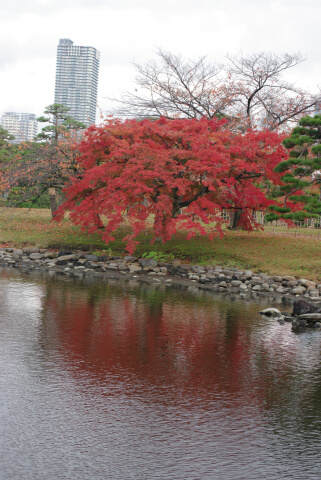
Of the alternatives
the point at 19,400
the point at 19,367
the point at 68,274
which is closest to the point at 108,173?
the point at 68,274

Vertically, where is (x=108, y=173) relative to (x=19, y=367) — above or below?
above

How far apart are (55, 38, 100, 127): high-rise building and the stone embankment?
163m

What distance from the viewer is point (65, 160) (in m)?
30.1

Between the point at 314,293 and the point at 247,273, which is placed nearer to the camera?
the point at 314,293

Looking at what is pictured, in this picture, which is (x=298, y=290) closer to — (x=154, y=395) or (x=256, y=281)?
(x=256, y=281)

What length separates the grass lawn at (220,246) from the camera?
22.5 meters

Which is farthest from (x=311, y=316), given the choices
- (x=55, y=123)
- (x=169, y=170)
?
(x=55, y=123)

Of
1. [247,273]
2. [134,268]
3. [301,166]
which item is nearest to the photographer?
[247,273]

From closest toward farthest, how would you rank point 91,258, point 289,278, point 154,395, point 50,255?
point 154,395
point 289,278
point 91,258
point 50,255

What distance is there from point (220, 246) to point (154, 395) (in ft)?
56.8

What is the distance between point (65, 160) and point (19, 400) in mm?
23715

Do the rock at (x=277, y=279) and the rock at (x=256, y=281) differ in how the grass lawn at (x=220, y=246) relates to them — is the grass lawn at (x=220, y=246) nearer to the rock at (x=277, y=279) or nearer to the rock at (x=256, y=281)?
the rock at (x=277, y=279)

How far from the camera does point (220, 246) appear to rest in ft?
82.6

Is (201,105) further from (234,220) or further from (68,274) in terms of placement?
(68,274)
